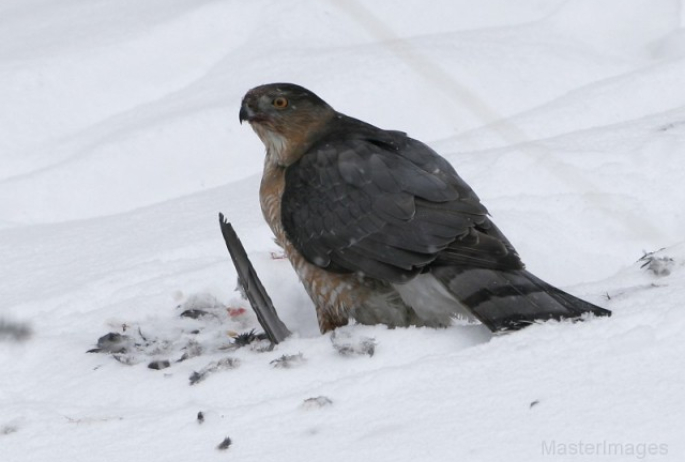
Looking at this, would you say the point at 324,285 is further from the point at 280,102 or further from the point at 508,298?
the point at 280,102

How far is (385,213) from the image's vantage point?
4.18 m

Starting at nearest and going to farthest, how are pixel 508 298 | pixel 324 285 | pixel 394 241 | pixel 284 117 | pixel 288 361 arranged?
pixel 288 361, pixel 508 298, pixel 394 241, pixel 324 285, pixel 284 117

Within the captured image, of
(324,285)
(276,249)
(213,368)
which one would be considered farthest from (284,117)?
(213,368)

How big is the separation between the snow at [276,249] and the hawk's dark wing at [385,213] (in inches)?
11.3

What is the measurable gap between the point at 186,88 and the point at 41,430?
12.3 feet

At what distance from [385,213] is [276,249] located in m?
1.02

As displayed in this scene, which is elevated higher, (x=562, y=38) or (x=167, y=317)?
(x=562, y=38)

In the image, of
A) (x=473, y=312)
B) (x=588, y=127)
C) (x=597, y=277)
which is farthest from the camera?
(x=588, y=127)

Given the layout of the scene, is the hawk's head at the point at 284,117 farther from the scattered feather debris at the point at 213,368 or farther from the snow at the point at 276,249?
the scattered feather debris at the point at 213,368

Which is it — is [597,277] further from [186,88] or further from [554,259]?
[186,88]

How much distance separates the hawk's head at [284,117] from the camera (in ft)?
15.8

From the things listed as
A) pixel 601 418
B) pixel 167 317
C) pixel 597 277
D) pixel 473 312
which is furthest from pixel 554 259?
pixel 601 418

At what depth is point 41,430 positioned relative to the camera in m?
3.55

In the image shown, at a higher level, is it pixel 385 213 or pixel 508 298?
pixel 385 213
